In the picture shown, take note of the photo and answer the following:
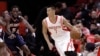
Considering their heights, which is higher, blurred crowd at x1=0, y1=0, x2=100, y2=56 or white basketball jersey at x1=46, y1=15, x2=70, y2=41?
blurred crowd at x1=0, y1=0, x2=100, y2=56

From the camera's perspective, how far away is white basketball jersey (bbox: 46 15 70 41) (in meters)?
11.8

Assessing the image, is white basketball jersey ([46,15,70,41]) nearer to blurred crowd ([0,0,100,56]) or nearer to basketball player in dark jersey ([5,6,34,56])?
blurred crowd ([0,0,100,56])

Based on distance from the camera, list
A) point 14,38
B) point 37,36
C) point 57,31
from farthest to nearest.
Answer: point 37,36, point 14,38, point 57,31

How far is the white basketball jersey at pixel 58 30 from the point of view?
38.6 ft

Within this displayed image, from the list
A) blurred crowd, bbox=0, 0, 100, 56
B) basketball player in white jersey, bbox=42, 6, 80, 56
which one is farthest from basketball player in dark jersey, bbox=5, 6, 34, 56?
basketball player in white jersey, bbox=42, 6, 80, 56

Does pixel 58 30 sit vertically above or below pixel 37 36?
below

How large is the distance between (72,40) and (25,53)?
179 cm

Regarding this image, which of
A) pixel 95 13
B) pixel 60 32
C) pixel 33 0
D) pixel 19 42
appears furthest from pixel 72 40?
pixel 33 0

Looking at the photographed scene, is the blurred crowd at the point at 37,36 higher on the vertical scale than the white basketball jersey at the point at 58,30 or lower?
higher

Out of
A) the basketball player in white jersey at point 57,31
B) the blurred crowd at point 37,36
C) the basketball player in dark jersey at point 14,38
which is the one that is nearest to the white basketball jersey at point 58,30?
the basketball player in white jersey at point 57,31

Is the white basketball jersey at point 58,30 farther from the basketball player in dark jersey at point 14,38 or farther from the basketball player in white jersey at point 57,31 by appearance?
the basketball player in dark jersey at point 14,38

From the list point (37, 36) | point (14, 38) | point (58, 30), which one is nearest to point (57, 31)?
point (58, 30)

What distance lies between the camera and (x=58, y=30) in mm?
11734

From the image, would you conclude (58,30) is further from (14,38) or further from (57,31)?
(14,38)
